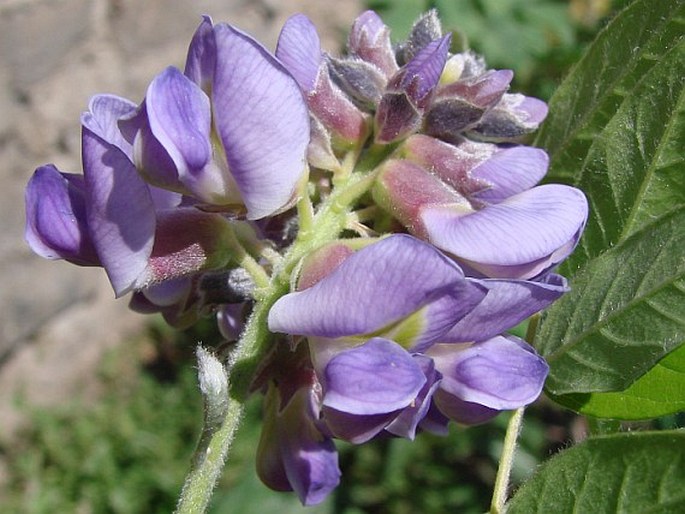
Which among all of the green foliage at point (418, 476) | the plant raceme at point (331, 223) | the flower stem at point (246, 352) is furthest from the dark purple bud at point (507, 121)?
the green foliage at point (418, 476)

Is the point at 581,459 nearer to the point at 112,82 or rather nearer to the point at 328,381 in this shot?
the point at 328,381

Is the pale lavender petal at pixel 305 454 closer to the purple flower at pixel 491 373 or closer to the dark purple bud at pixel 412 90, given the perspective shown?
the purple flower at pixel 491 373

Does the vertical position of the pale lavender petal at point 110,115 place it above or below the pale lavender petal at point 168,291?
above

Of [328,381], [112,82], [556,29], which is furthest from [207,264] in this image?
[112,82]

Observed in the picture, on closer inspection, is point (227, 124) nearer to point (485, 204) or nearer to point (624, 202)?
point (485, 204)

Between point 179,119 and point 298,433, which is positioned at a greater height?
point 179,119

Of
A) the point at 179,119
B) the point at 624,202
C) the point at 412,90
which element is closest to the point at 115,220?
the point at 179,119
